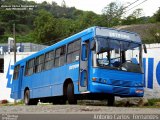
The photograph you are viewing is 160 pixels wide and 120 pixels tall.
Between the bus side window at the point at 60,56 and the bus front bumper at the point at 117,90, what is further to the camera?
the bus side window at the point at 60,56

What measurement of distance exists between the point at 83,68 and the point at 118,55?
1.53m

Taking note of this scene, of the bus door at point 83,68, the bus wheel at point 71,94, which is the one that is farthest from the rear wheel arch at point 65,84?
the bus door at point 83,68

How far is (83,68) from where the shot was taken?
55.1ft

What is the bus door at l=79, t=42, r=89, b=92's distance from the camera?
54.6ft

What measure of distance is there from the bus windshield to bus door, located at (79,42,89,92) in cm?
77

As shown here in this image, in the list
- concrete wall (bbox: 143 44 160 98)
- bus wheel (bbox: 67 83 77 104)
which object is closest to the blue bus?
bus wheel (bbox: 67 83 77 104)

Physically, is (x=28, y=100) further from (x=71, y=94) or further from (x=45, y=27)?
(x=45, y=27)

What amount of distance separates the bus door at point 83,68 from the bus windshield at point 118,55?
2.51 ft

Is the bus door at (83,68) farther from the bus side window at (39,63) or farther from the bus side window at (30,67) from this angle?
the bus side window at (30,67)

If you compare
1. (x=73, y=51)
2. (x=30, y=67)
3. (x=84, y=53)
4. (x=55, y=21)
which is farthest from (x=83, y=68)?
(x=55, y=21)

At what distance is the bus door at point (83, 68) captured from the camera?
16.7 m

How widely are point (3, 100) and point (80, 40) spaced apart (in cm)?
2186

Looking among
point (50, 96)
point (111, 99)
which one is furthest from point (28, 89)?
point (111, 99)

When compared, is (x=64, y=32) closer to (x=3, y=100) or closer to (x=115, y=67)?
(x=3, y=100)
